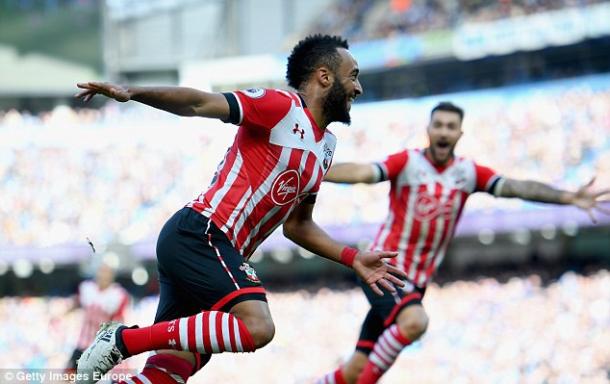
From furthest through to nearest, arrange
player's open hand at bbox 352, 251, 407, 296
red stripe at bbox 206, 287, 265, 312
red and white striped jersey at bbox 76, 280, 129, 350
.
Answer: red and white striped jersey at bbox 76, 280, 129, 350
player's open hand at bbox 352, 251, 407, 296
red stripe at bbox 206, 287, 265, 312

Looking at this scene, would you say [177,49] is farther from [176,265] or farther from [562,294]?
[176,265]

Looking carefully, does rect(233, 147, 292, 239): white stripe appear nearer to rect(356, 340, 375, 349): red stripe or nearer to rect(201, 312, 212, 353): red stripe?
rect(201, 312, 212, 353): red stripe

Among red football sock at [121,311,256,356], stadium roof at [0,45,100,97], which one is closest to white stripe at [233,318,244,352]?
red football sock at [121,311,256,356]

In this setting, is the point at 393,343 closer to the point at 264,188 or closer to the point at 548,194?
the point at 548,194

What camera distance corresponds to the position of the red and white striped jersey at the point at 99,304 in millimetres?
11427

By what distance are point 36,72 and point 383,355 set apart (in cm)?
2842

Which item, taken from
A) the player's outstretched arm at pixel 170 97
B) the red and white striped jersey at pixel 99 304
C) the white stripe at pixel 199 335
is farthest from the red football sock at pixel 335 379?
the red and white striped jersey at pixel 99 304

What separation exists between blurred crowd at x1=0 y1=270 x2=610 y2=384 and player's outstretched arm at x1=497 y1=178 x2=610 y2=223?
5.25 metres

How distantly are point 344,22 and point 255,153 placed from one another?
107 feet

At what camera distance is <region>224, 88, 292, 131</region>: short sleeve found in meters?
5.33

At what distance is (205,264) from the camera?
5.50 meters

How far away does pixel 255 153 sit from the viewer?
5.63m

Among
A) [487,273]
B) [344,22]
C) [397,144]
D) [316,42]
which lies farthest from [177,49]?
[316,42]

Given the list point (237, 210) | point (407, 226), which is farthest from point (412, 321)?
point (237, 210)
